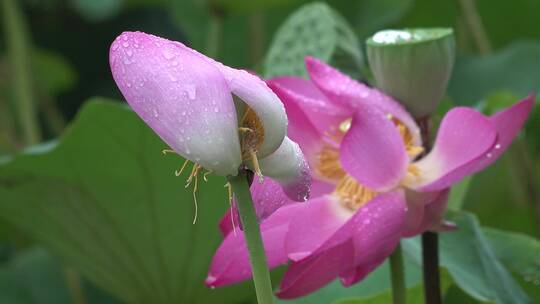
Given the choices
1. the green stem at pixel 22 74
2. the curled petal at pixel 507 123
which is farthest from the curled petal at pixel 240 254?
the green stem at pixel 22 74

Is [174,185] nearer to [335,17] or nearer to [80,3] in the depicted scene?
[335,17]

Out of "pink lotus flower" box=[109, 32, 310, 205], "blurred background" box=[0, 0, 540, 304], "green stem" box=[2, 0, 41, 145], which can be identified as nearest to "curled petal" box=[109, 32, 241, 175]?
"pink lotus flower" box=[109, 32, 310, 205]

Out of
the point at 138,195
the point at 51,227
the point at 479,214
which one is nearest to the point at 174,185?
the point at 138,195

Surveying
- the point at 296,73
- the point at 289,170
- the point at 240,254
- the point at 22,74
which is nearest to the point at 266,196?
the point at 289,170

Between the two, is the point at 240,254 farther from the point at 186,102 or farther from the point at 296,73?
the point at 296,73

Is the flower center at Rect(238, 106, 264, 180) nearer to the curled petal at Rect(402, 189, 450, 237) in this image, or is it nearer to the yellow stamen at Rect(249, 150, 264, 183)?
the yellow stamen at Rect(249, 150, 264, 183)

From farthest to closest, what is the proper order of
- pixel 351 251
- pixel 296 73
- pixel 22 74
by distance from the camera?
pixel 22 74 → pixel 296 73 → pixel 351 251
